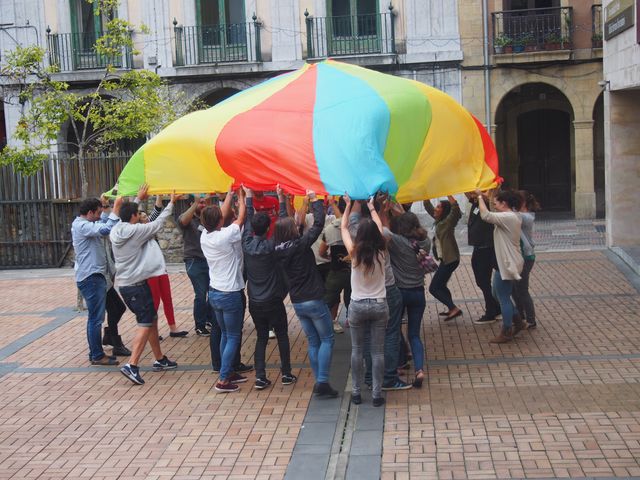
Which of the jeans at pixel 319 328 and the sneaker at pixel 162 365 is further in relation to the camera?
the sneaker at pixel 162 365

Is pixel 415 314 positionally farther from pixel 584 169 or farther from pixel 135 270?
pixel 584 169

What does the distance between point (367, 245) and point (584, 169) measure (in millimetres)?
17425

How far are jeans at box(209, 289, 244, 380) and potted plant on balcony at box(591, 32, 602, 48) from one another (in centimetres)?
1741

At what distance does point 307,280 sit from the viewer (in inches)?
331

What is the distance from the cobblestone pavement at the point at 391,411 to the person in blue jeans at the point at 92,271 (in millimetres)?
265

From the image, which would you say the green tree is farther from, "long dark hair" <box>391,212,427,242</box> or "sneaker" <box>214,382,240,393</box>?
"long dark hair" <box>391,212,427,242</box>

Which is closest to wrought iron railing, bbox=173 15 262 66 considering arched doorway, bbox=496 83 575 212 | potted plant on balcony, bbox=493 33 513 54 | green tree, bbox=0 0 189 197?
green tree, bbox=0 0 189 197

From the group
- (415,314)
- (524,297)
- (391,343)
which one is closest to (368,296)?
(391,343)

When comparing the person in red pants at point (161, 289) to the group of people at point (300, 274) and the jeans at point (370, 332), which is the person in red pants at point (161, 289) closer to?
the group of people at point (300, 274)

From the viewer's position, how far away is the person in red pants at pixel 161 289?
9609mm

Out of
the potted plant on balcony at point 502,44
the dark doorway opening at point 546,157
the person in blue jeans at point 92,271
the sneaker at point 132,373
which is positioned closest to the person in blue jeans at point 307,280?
the sneaker at point 132,373

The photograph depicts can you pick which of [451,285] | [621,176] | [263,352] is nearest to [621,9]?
[621,176]

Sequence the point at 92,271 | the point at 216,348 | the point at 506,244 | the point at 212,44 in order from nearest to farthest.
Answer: the point at 216,348, the point at 506,244, the point at 92,271, the point at 212,44

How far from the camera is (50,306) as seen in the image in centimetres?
1434
